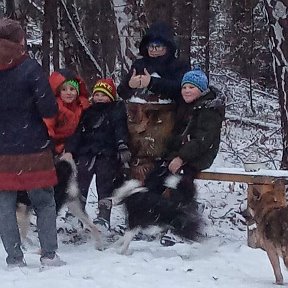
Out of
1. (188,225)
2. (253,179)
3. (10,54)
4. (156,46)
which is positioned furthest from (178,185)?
(10,54)

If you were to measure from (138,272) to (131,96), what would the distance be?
1.97 m

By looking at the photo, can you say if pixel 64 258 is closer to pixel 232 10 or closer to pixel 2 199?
pixel 2 199

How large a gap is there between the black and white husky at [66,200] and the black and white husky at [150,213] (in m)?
0.42

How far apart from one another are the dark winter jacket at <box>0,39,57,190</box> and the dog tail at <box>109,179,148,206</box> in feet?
3.08

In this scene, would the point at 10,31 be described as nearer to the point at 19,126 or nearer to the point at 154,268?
the point at 19,126

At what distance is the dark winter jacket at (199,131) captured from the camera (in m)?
6.53

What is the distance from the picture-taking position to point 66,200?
22.2 ft

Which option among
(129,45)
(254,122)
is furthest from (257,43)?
(129,45)

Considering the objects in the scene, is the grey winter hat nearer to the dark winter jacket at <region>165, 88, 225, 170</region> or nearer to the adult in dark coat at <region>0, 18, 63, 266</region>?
the adult in dark coat at <region>0, 18, 63, 266</region>

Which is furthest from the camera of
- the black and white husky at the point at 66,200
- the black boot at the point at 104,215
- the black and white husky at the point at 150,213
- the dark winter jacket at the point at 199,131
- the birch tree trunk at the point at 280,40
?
the birch tree trunk at the point at 280,40

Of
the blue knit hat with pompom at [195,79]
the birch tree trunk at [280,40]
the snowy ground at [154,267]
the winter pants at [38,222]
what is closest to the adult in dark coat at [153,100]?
the blue knit hat with pompom at [195,79]

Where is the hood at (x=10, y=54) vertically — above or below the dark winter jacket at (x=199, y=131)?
above

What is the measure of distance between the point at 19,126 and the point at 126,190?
1.25 metres

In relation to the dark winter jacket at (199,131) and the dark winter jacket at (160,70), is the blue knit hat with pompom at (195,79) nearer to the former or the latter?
the dark winter jacket at (199,131)
